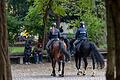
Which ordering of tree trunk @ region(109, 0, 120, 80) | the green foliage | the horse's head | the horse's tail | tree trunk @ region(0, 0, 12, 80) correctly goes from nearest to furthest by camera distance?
tree trunk @ region(109, 0, 120, 80) < tree trunk @ region(0, 0, 12, 80) < the horse's tail < the horse's head < the green foliage

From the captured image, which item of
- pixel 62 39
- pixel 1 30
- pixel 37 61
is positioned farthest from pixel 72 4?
pixel 1 30

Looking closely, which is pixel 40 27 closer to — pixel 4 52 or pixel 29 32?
pixel 29 32

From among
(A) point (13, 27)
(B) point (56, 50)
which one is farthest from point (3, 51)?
(A) point (13, 27)

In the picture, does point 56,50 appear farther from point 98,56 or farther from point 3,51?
point 3,51

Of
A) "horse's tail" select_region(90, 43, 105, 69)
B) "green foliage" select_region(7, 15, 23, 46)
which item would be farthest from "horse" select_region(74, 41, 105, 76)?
"green foliage" select_region(7, 15, 23, 46)

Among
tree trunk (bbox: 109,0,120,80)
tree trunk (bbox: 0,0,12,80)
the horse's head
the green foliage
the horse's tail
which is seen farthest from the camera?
the green foliage

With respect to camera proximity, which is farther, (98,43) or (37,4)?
(98,43)

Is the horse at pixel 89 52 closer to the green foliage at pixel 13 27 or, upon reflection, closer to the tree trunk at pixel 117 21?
the green foliage at pixel 13 27

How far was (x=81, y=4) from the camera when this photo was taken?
3175 cm

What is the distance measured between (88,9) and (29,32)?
176 inches

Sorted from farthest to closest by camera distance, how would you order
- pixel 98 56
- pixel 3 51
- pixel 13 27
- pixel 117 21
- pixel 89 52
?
pixel 13 27 → pixel 89 52 → pixel 98 56 → pixel 3 51 → pixel 117 21

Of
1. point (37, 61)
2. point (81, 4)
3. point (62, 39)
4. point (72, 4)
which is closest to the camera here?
point (62, 39)

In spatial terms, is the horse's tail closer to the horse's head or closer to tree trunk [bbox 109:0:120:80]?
the horse's head

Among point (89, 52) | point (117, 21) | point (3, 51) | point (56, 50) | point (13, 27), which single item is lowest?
point (89, 52)
